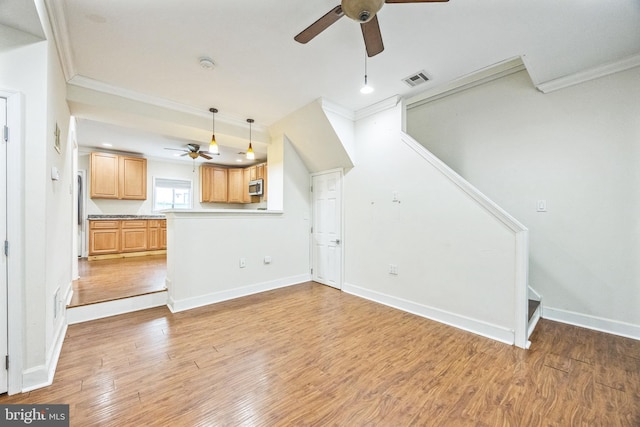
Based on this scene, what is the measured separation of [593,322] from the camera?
2.67 meters

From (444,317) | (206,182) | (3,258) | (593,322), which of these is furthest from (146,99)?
(593,322)

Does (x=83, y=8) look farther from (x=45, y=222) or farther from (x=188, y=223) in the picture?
(x=188, y=223)

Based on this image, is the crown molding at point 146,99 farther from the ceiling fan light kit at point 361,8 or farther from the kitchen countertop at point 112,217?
the kitchen countertop at point 112,217

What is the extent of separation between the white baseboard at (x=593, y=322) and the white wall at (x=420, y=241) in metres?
0.96

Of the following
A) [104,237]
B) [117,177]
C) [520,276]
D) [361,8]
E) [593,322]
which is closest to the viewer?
[361,8]

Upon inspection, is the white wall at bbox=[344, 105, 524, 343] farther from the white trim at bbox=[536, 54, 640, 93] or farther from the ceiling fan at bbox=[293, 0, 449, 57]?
the ceiling fan at bbox=[293, 0, 449, 57]

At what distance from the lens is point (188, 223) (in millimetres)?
3285

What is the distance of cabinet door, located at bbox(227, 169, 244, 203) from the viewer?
285 inches

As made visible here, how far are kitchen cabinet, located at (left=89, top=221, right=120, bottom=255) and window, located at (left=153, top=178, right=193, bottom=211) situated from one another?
107 centimetres

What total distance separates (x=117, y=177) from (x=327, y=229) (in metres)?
5.21

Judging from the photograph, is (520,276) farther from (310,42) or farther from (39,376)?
(39,376)

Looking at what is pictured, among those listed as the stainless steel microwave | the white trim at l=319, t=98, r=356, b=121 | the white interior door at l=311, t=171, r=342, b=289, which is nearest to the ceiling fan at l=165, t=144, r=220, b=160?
the stainless steel microwave

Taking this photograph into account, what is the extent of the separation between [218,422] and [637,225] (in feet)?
12.8

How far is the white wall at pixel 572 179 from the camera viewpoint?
2.49 meters
